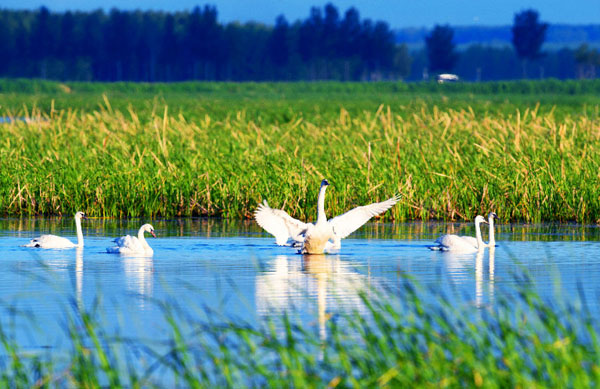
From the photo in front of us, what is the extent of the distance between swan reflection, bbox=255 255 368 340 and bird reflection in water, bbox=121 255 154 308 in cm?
108

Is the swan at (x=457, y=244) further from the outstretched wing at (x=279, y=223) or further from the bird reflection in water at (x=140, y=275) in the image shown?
the bird reflection in water at (x=140, y=275)

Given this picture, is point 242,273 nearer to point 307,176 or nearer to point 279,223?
point 279,223

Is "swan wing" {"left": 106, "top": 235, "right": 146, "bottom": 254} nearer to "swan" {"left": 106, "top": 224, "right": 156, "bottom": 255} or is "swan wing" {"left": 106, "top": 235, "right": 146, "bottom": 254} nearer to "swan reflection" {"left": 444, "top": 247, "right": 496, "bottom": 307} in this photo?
"swan" {"left": 106, "top": 224, "right": 156, "bottom": 255}

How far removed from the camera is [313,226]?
15.5 m

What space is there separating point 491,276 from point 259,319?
3.87 meters

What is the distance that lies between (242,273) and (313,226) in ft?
7.63

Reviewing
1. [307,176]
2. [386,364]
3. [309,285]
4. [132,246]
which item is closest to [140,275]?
[132,246]

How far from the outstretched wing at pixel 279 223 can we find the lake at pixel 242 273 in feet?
0.82

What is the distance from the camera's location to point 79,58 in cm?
19562

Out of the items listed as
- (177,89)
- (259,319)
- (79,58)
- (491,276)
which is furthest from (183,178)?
(79,58)

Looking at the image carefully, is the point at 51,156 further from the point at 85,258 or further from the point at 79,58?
the point at 79,58

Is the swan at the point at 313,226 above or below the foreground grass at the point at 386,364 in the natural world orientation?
above

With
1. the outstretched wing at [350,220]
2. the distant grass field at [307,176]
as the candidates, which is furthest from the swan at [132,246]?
the distant grass field at [307,176]

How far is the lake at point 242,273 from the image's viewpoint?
10352 millimetres
